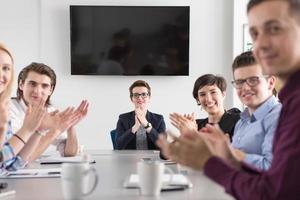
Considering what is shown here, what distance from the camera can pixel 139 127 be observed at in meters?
3.59

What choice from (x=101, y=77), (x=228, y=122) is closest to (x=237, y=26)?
(x=101, y=77)

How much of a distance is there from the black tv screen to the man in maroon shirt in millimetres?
3736

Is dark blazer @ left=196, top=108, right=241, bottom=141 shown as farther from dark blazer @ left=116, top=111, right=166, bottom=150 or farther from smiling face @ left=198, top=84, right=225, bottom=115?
dark blazer @ left=116, top=111, right=166, bottom=150

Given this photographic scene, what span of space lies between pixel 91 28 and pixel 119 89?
30.6 inches

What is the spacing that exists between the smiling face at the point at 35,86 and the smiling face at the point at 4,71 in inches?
29.1

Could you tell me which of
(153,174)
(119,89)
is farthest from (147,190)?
(119,89)

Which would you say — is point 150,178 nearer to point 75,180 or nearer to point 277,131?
point 75,180

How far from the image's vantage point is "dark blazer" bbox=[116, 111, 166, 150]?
3518mm

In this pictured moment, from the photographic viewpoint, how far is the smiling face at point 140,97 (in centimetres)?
378

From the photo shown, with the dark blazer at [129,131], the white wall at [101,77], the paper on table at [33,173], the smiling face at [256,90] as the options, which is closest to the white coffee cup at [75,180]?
the paper on table at [33,173]

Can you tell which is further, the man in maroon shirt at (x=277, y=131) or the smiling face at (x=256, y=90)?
the smiling face at (x=256, y=90)

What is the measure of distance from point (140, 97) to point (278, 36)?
2.72m

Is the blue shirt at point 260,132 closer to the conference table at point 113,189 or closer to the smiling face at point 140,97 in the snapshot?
the conference table at point 113,189

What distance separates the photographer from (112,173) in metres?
2.00
